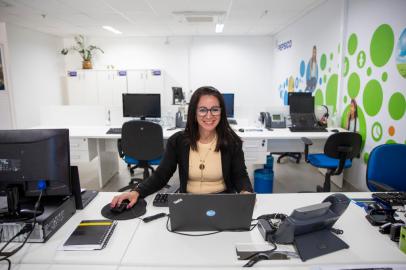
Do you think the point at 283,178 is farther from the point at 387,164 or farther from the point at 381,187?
the point at 381,187

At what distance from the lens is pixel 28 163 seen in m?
1.33

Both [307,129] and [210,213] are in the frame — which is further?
[307,129]

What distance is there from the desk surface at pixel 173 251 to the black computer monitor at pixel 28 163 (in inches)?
9.6

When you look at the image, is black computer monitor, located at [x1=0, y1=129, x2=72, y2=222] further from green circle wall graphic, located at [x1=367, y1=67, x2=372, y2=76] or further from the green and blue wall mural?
green circle wall graphic, located at [x1=367, y1=67, x2=372, y2=76]

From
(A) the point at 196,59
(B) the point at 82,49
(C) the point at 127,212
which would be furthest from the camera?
(A) the point at 196,59

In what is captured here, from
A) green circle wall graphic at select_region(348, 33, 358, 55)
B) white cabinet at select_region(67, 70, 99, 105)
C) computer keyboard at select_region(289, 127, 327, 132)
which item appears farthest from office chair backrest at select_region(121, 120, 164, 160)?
white cabinet at select_region(67, 70, 99, 105)

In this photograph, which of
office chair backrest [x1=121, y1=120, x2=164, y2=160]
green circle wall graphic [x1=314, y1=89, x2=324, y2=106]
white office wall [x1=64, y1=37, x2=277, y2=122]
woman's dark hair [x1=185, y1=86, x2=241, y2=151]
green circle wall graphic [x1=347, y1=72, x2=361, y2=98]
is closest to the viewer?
woman's dark hair [x1=185, y1=86, x2=241, y2=151]

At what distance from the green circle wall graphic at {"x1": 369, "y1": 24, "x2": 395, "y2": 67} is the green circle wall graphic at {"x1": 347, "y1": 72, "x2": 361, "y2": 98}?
1.24ft

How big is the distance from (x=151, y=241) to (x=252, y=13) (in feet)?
15.6

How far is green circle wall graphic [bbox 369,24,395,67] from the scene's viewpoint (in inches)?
115

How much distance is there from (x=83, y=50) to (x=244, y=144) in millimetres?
5767

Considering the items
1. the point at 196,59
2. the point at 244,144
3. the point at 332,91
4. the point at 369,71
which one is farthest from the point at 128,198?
the point at 196,59

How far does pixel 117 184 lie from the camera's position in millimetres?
3996

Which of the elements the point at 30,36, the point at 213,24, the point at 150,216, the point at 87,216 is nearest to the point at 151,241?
the point at 150,216
